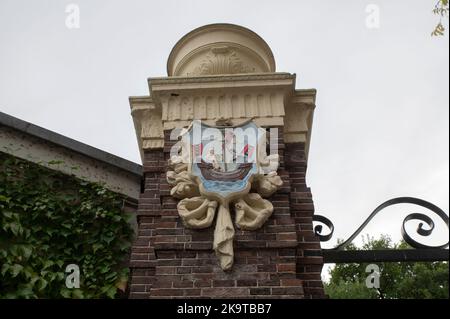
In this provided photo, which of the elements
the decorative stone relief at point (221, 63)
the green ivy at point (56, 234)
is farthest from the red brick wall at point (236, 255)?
the decorative stone relief at point (221, 63)

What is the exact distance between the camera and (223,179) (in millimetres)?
3824

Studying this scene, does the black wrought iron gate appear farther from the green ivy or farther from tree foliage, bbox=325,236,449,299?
tree foliage, bbox=325,236,449,299

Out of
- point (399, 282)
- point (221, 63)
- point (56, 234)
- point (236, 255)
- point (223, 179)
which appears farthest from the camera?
point (399, 282)

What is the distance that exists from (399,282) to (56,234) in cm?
1902

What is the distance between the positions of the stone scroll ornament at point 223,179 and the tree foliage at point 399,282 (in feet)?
48.6

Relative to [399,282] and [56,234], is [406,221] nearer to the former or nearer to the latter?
[56,234]

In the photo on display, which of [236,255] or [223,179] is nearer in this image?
[236,255]

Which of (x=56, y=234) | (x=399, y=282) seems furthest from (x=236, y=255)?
(x=399, y=282)

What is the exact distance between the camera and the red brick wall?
3438mm

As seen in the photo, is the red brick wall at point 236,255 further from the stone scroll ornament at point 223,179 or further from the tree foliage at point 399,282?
the tree foliage at point 399,282

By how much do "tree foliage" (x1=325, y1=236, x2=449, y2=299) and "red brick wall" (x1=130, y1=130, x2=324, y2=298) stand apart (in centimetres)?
1463

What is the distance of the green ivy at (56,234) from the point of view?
4121 millimetres
